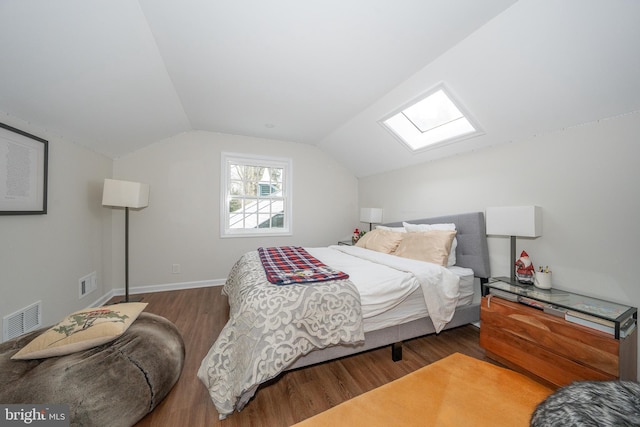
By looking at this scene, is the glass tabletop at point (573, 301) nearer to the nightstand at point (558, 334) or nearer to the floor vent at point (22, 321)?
the nightstand at point (558, 334)

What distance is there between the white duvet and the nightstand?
0.29 m

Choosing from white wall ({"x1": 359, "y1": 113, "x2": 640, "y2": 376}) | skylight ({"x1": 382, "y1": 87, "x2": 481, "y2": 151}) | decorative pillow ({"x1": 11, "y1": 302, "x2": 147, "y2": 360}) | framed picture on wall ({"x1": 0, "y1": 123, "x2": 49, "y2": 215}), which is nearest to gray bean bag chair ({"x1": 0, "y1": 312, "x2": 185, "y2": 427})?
decorative pillow ({"x1": 11, "y1": 302, "x2": 147, "y2": 360})

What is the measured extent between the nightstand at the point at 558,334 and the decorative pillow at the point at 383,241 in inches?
44.1

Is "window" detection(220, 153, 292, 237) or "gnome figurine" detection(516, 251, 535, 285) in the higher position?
"window" detection(220, 153, 292, 237)

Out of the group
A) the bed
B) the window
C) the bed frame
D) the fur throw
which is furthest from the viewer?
the window

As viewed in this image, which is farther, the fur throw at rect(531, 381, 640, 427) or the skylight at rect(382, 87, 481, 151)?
the skylight at rect(382, 87, 481, 151)

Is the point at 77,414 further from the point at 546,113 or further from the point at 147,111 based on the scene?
the point at 546,113

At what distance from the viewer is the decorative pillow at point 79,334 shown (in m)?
1.28

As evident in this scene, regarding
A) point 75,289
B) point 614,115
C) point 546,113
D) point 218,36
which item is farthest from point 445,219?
point 75,289

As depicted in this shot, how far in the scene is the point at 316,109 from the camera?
294 cm

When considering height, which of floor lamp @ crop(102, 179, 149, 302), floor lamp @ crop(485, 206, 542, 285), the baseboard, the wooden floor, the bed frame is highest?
floor lamp @ crop(102, 179, 149, 302)

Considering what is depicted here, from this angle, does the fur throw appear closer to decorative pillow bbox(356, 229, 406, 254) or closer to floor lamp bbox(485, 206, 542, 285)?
floor lamp bbox(485, 206, 542, 285)

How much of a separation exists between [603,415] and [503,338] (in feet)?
3.51

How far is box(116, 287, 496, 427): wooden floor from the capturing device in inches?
53.7
